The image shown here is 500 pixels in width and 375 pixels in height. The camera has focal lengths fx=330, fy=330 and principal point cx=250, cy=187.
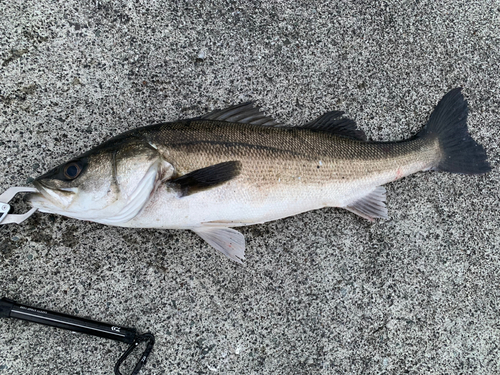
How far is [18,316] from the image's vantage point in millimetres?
1809

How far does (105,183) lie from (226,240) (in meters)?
0.72

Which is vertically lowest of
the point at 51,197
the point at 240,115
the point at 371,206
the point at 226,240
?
the point at 51,197

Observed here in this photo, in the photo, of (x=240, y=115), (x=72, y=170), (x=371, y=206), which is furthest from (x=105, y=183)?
(x=371, y=206)

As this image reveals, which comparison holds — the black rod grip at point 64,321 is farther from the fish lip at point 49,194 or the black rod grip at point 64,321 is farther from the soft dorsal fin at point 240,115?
the soft dorsal fin at point 240,115

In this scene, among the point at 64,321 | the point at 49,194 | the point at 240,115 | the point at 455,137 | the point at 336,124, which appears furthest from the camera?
the point at 455,137

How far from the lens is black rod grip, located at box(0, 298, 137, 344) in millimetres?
1809

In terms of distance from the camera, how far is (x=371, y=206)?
211 centimetres

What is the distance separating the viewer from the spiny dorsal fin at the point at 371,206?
2.10m

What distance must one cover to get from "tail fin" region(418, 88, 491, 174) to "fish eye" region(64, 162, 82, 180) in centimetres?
208

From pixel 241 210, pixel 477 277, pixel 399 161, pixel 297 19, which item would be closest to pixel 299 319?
pixel 241 210

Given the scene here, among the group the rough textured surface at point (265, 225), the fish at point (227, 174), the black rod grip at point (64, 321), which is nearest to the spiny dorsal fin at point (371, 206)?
the fish at point (227, 174)

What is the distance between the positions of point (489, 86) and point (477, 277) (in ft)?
4.64

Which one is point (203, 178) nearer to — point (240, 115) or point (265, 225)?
point (240, 115)

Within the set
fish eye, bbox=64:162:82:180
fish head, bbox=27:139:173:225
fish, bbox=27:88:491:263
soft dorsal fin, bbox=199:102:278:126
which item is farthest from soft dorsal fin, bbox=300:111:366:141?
fish eye, bbox=64:162:82:180
